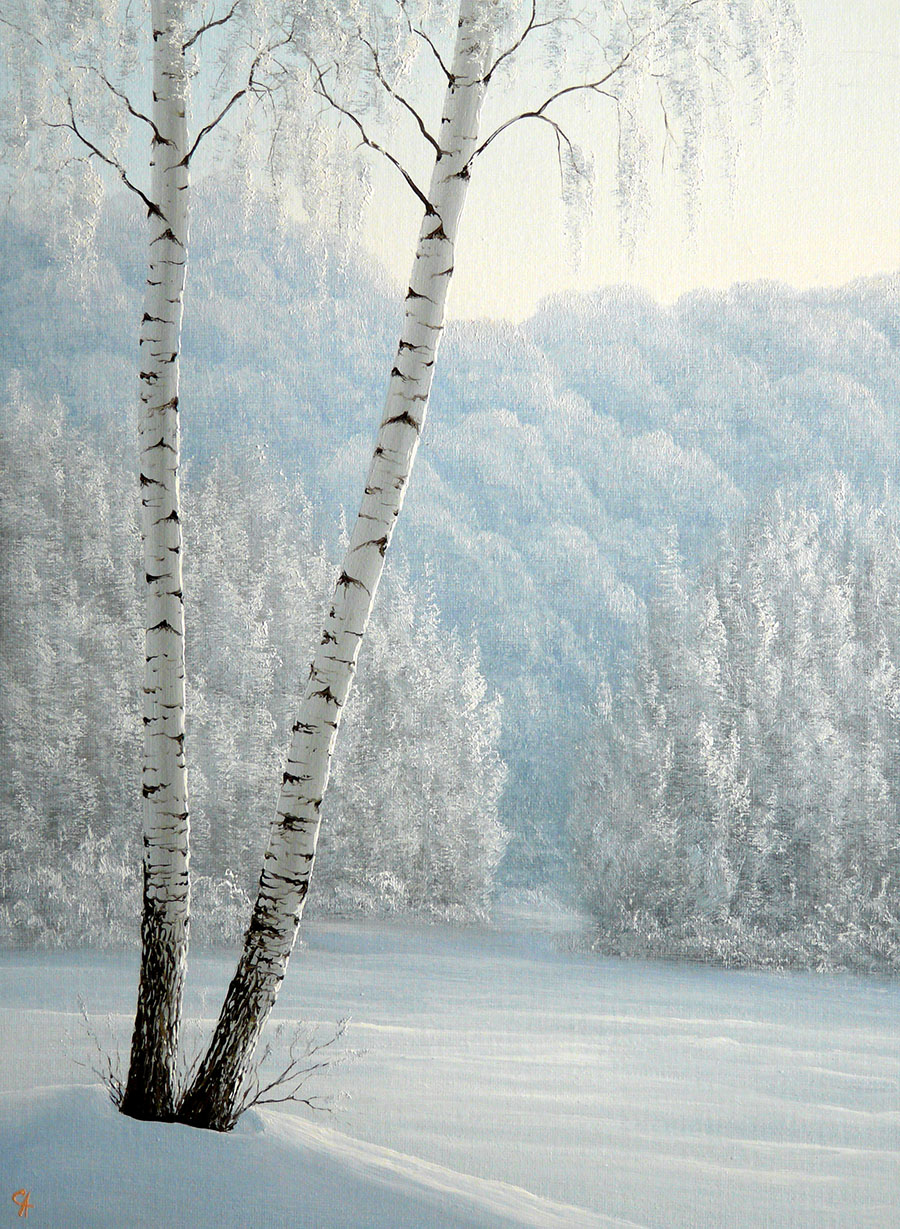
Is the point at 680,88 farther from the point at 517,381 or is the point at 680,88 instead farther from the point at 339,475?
the point at 339,475

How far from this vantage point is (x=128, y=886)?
215cm

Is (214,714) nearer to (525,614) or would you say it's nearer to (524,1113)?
(525,614)

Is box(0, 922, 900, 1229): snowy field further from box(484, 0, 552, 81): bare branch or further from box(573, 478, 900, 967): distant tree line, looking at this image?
box(484, 0, 552, 81): bare branch

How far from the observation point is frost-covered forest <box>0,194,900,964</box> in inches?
78.0

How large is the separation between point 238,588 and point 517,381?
834 millimetres

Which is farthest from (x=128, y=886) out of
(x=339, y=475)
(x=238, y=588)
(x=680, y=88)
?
(x=680, y=88)

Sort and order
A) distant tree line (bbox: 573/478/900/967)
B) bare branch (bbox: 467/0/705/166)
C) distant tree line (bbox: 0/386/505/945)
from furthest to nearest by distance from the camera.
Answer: distant tree line (bbox: 0/386/505/945), distant tree line (bbox: 573/478/900/967), bare branch (bbox: 467/0/705/166)

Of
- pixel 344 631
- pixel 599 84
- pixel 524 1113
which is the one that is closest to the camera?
pixel 344 631

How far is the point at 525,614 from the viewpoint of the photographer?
2.09 m

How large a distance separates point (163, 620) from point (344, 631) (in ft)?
1.24
